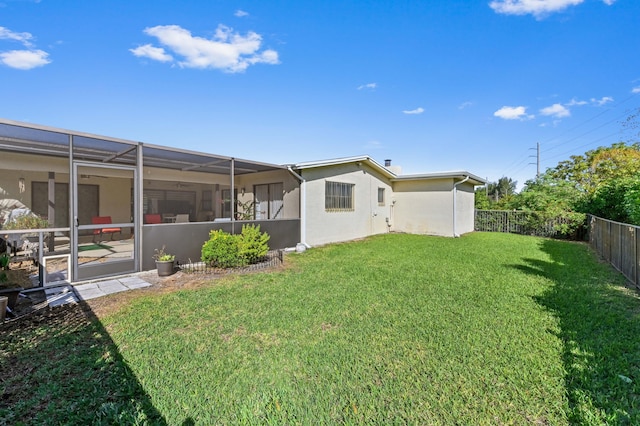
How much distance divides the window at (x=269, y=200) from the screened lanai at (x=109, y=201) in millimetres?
42

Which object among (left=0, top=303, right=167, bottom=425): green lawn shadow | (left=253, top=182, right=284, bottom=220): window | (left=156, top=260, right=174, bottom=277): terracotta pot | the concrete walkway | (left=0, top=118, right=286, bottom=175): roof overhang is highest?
(left=0, top=118, right=286, bottom=175): roof overhang

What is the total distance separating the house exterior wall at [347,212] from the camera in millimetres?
10805

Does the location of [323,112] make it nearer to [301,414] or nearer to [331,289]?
[331,289]

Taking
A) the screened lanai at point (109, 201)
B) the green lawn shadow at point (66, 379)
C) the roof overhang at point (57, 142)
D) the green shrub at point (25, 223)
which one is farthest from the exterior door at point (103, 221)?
the green lawn shadow at point (66, 379)

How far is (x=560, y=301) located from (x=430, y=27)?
9463mm

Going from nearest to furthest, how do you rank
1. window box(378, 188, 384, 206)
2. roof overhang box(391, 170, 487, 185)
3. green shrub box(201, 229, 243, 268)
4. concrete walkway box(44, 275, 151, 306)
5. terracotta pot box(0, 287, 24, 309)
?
1. terracotta pot box(0, 287, 24, 309)
2. concrete walkway box(44, 275, 151, 306)
3. green shrub box(201, 229, 243, 268)
4. roof overhang box(391, 170, 487, 185)
5. window box(378, 188, 384, 206)

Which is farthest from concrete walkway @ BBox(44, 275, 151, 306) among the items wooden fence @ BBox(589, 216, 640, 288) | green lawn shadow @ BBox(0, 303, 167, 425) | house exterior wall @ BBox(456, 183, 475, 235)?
house exterior wall @ BBox(456, 183, 475, 235)

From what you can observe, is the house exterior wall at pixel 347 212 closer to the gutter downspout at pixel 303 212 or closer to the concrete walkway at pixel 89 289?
the gutter downspout at pixel 303 212

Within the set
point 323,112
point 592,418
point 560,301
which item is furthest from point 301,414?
point 323,112

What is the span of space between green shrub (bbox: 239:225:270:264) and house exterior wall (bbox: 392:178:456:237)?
9.63 m

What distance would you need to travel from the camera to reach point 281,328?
3.80 meters

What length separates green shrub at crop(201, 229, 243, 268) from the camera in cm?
723

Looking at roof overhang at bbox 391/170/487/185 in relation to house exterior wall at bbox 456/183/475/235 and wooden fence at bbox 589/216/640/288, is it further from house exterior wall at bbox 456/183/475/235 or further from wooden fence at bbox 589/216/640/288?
wooden fence at bbox 589/216/640/288

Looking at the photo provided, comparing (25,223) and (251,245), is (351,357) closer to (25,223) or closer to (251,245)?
(251,245)
